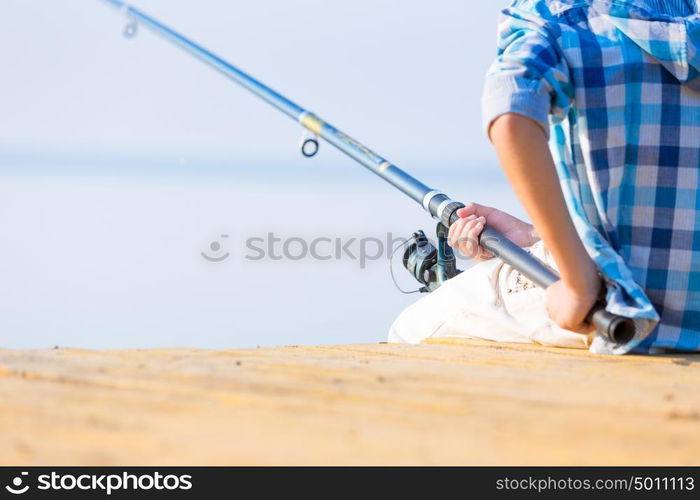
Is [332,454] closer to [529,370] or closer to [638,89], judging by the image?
[529,370]

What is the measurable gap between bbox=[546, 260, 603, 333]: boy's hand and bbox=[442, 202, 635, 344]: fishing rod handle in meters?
0.02

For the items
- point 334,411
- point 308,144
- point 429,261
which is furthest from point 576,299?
point 308,144

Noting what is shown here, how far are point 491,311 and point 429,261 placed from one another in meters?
0.51

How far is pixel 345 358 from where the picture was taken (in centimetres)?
139

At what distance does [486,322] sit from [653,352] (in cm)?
32

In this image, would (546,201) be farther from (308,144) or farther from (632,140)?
(308,144)

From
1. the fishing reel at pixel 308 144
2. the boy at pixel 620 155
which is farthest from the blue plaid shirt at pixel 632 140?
the fishing reel at pixel 308 144

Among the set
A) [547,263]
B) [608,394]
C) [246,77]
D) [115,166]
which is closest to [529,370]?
[608,394]

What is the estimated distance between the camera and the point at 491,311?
175 centimetres

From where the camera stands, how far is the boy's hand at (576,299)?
4.56 feet
